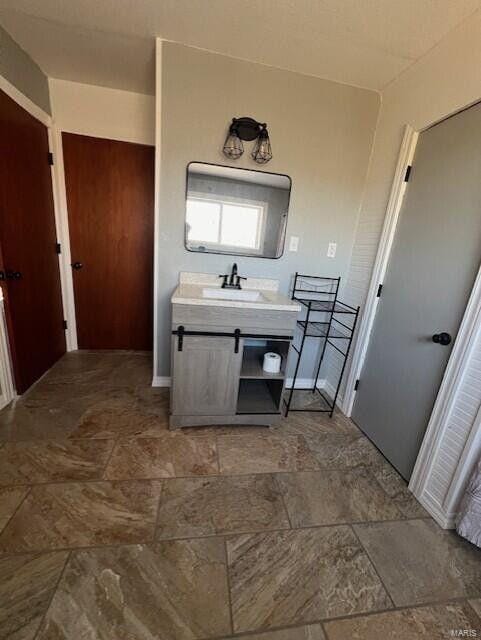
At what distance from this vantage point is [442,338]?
4.59ft

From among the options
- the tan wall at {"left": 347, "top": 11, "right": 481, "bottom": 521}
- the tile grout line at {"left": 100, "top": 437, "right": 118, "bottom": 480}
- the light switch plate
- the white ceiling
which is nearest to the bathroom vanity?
the tile grout line at {"left": 100, "top": 437, "right": 118, "bottom": 480}

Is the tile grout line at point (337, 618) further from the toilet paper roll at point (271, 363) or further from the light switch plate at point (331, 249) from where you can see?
the light switch plate at point (331, 249)

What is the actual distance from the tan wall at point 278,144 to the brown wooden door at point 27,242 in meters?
0.99

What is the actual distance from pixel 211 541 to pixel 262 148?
231 centimetres

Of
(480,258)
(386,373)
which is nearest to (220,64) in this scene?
(480,258)

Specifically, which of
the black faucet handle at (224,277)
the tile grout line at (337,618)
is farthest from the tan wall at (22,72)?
the tile grout line at (337,618)

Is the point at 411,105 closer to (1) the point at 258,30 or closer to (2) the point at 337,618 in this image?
(1) the point at 258,30

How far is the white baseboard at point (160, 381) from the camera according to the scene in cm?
232

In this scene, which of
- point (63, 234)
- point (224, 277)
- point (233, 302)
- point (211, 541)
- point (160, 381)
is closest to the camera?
point (211, 541)

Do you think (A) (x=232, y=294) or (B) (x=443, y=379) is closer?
(B) (x=443, y=379)

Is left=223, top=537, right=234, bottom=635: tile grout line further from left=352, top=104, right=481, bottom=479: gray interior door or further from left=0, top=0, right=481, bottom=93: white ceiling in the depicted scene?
left=0, top=0, right=481, bottom=93: white ceiling

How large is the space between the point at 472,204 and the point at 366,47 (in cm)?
115

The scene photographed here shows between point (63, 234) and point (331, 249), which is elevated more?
point (331, 249)

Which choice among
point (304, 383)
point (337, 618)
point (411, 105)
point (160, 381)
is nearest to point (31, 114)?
point (160, 381)
